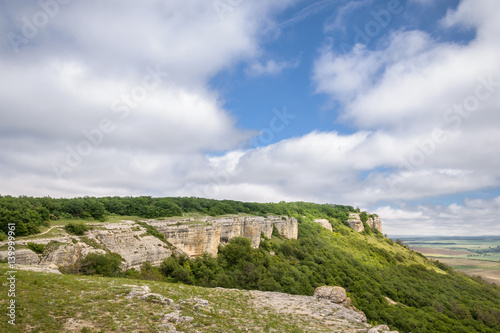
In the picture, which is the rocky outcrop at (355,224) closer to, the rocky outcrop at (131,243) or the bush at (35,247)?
the rocky outcrop at (131,243)

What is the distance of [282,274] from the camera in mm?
43188

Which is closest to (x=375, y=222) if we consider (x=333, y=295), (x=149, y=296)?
(x=333, y=295)

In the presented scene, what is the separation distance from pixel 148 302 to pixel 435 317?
52.9 m

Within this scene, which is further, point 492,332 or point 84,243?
point 492,332

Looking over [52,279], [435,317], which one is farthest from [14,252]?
[435,317]

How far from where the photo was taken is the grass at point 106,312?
376 inches

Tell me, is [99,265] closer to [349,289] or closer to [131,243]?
[131,243]

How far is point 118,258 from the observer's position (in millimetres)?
26172

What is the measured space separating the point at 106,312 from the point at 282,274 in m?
36.3

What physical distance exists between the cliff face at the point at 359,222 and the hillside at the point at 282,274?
26946mm

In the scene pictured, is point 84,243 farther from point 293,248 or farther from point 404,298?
point 404,298

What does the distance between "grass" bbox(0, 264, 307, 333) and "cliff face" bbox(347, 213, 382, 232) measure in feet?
357

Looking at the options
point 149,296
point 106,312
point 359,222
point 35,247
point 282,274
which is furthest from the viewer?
point 359,222

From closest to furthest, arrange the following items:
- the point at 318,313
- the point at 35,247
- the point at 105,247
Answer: the point at 318,313
the point at 35,247
the point at 105,247
